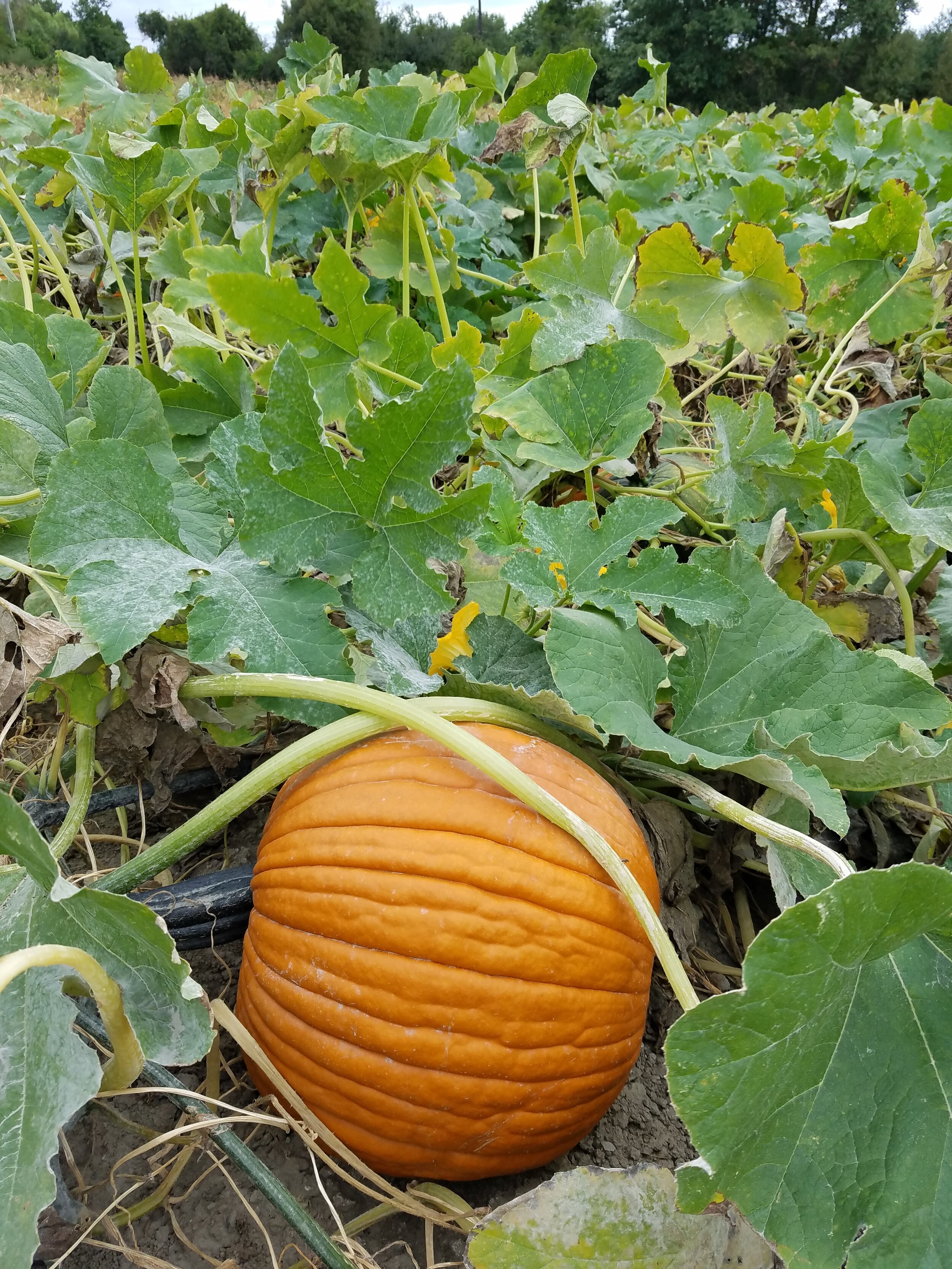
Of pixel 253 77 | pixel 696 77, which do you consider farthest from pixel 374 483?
pixel 696 77

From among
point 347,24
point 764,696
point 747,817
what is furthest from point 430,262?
point 347,24

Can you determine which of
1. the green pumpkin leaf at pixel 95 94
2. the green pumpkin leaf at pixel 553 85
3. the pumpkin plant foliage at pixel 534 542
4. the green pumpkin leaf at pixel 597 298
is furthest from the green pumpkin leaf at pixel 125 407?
the green pumpkin leaf at pixel 95 94

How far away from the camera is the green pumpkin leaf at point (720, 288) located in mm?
1619

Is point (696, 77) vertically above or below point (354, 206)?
above

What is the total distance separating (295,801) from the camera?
967 mm

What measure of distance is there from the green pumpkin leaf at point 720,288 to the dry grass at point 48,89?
1.33 metres

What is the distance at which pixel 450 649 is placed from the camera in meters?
1.02

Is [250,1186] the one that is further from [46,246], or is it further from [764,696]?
[46,246]

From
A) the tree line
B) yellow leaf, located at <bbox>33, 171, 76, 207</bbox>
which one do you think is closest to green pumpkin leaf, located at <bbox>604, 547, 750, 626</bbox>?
yellow leaf, located at <bbox>33, 171, 76, 207</bbox>

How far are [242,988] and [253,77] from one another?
33419 millimetres

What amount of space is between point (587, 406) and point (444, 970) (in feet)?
2.40

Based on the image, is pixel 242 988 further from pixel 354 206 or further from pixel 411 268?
pixel 411 268

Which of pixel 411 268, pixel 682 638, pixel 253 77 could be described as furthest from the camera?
pixel 253 77

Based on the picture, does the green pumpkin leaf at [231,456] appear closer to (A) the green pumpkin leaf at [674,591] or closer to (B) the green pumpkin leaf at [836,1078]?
(A) the green pumpkin leaf at [674,591]
